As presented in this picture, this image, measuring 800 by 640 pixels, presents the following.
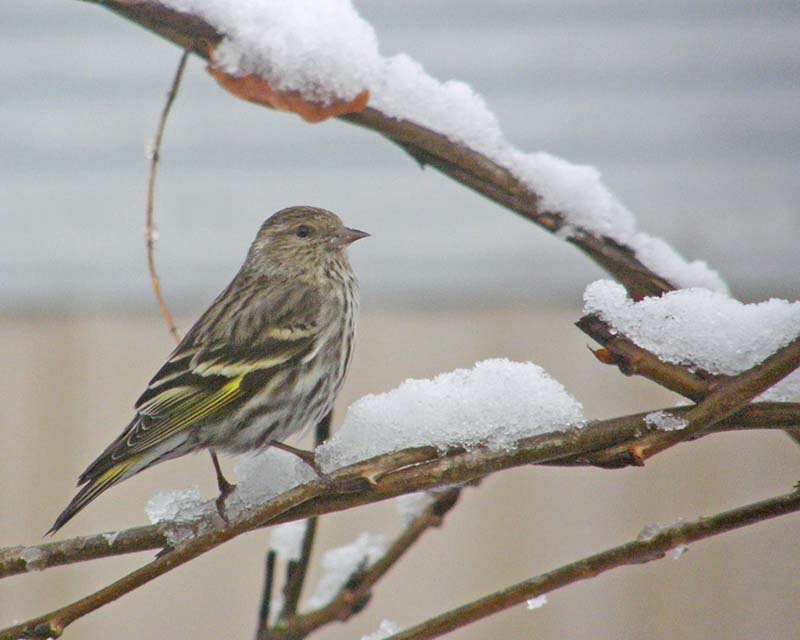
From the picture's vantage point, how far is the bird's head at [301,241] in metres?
3.67

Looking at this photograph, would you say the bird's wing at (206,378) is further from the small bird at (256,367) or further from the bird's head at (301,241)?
the bird's head at (301,241)

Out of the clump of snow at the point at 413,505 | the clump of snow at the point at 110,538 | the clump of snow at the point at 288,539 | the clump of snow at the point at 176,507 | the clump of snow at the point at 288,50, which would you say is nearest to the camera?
the clump of snow at the point at 110,538

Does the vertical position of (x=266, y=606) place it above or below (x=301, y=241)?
below

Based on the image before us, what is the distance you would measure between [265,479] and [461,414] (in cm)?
51

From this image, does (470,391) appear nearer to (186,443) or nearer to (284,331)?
(186,443)

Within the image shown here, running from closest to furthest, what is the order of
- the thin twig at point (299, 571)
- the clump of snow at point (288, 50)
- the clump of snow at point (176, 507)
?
the clump of snow at point (176, 507) < the clump of snow at point (288, 50) < the thin twig at point (299, 571)

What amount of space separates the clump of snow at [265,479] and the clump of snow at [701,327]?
2.05 feet

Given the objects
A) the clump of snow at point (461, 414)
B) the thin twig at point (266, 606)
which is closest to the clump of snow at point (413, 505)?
the thin twig at point (266, 606)

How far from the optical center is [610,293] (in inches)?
49.2

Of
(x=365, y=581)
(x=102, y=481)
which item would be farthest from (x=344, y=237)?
(x=365, y=581)

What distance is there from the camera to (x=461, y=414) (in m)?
1.40

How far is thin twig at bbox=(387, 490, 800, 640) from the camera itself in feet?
3.93

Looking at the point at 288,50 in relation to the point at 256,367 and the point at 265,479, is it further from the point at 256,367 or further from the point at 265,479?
the point at 256,367

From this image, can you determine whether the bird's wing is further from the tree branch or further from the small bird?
the tree branch
